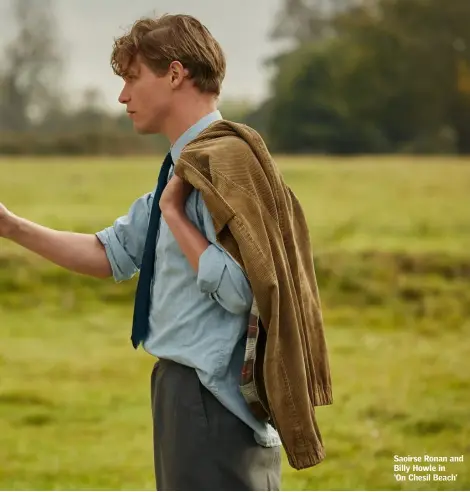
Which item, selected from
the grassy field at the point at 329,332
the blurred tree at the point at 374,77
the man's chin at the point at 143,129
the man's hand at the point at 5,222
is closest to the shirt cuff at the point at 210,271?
the man's chin at the point at 143,129

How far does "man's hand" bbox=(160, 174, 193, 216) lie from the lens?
1708mm

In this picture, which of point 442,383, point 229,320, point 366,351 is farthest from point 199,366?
point 366,351

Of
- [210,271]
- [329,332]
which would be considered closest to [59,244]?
[210,271]

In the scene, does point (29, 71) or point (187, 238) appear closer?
point (187, 238)

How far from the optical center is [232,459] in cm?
173

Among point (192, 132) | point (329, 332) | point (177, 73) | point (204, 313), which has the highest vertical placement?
point (177, 73)

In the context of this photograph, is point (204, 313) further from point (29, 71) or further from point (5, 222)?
point (29, 71)

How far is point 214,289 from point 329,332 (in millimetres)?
4047

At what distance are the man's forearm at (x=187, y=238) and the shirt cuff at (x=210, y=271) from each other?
0.02 metres

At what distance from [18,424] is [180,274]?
2789 mm

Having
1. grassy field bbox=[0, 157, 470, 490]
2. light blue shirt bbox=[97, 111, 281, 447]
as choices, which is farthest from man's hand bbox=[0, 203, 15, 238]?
grassy field bbox=[0, 157, 470, 490]

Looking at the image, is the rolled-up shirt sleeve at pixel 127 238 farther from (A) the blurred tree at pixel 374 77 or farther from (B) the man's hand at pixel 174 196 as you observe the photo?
(A) the blurred tree at pixel 374 77

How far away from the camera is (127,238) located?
1.93 m

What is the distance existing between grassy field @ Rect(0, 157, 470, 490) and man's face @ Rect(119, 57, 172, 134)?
6.73 feet
